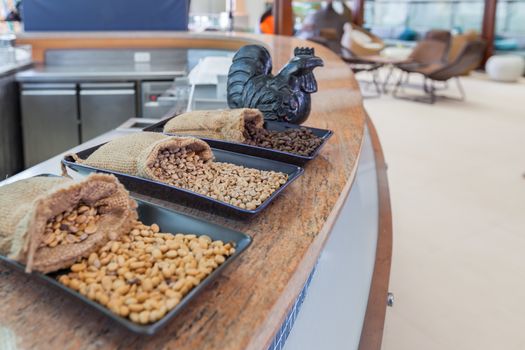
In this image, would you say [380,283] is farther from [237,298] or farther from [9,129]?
[9,129]

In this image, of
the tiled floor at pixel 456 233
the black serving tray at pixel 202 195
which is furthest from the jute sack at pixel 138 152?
the tiled floor at pixel 456 233

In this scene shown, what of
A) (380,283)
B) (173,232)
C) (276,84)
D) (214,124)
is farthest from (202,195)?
(380,283)

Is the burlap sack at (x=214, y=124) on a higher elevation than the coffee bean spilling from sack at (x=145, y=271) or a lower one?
higher

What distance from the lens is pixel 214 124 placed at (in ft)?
3.87

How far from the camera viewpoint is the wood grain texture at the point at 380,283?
126cm

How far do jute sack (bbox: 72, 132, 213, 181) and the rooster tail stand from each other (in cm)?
42

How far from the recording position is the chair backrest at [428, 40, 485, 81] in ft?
23.5

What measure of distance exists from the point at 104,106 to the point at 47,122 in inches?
18.1

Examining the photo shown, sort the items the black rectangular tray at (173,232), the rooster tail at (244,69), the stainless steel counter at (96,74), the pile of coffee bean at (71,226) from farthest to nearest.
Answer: the stainless steel counter at (96,74) → the rooster tail at (244,69) → the pile of coffee bean at (71,226) → the black rectangular tray at (173,232)

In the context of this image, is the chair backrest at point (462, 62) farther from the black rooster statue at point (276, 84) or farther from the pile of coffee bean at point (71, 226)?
the pile of coffee bean at point (71, 226)

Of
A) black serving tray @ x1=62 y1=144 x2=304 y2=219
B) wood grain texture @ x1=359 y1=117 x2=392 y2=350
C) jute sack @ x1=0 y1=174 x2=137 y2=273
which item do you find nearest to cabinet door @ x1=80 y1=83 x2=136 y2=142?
wood grain texture @ x1=359 y1=117 x2=392 y2=350

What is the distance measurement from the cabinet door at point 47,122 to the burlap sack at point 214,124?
9.56 ft

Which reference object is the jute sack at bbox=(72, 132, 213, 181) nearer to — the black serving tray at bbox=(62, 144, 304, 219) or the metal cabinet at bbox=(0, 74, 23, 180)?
the black serving tray at bbox=(62, 144, 304, 219)

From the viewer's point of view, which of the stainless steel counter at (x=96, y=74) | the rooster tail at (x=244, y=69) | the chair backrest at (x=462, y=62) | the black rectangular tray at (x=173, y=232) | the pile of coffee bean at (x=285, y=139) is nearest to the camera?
the black rectangular tray at (x=173, y=232)
